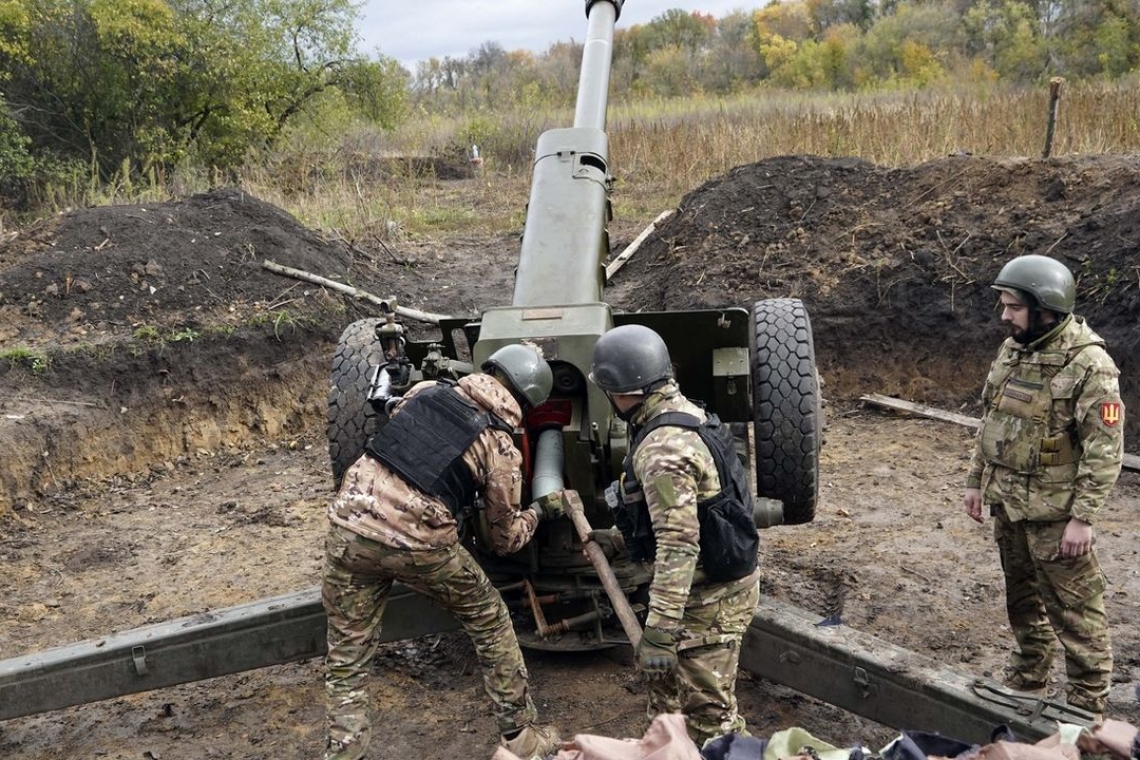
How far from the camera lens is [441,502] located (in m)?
3.67

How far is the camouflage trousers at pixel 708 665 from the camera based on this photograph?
135 inches

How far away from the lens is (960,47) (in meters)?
26.7

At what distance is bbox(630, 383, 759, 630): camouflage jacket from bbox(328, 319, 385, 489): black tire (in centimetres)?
173

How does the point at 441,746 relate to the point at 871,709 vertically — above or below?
below

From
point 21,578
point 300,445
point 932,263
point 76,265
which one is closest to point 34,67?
point 76,265

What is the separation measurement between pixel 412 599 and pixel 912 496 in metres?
3.46

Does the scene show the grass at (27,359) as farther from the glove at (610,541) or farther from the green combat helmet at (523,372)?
the glove at (610,541)

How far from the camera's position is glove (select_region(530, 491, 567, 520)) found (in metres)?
3.80

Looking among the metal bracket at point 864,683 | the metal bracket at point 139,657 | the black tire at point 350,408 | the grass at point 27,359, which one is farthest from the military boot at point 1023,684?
the grass at point 27,359

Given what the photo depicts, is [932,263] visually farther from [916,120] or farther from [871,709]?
[871,709]

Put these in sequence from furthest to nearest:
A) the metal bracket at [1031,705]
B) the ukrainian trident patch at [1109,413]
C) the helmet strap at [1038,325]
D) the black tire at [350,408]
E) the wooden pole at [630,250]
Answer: the wooden pole at [630,250] < the black tire at [350,408] < the helmet strap at [1038,325] < the ukrainian trident patch at [1109,413] < the metal bracket at [1031,705]

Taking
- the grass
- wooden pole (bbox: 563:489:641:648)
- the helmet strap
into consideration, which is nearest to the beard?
the helmet strap

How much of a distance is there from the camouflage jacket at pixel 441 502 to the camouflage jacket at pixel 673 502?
63 centimetres

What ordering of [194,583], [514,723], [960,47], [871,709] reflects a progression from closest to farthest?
1. [871,709]
2. [514,723]
3. [194,583]
4. [960,47]
